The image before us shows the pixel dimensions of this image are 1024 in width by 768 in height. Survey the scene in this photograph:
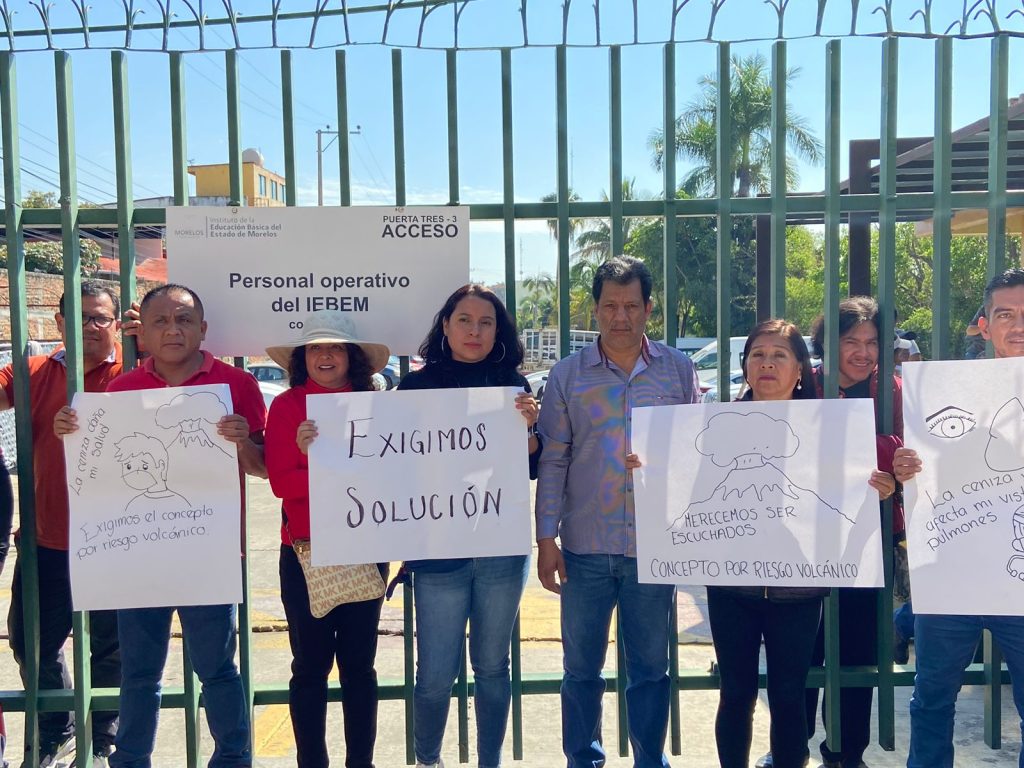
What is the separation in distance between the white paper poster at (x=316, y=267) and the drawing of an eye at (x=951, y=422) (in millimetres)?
1784

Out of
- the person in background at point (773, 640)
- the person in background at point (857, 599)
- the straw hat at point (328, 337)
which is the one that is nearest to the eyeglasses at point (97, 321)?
the straw hat at point (328, 337)

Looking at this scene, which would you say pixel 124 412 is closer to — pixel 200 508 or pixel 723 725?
pixel 200 508

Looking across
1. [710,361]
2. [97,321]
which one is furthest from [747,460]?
[710,361]

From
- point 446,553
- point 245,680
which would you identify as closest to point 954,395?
point 446,553

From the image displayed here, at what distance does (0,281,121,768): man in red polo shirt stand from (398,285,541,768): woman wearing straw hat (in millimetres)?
1451

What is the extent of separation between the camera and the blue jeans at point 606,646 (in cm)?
307

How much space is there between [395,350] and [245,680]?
143cm

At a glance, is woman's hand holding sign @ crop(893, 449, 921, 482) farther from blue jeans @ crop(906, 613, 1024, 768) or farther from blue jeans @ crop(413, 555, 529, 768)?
blue jeans @ crop(413, 555, 529, 768)

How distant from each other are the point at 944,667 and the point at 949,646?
7cm

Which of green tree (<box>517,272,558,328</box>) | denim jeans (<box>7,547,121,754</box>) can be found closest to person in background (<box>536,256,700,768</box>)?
denim jeans (<box>7,547,121,754</box>)

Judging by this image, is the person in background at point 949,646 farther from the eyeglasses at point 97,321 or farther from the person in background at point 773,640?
the eyeglasses at point 97,321

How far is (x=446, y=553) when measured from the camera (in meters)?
3.00

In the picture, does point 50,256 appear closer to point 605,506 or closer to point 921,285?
point 605,506

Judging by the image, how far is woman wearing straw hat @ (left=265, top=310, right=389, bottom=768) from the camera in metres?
3.02
